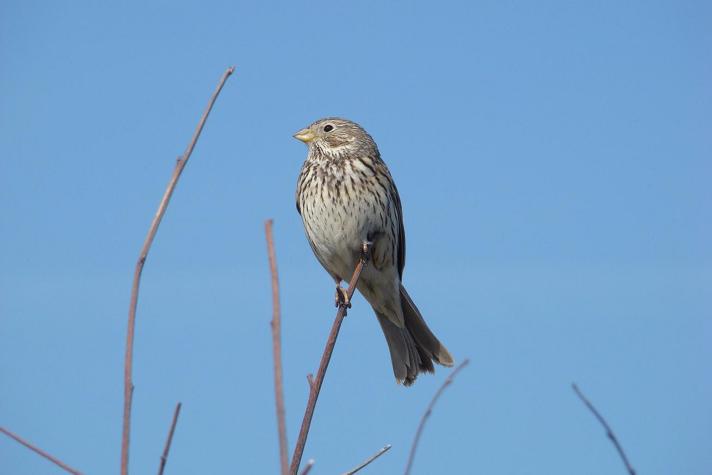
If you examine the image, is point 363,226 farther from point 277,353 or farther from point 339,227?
point 277,353

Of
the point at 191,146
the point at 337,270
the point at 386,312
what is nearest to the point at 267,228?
the point at 191,146

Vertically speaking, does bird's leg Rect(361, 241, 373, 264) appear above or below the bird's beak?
below

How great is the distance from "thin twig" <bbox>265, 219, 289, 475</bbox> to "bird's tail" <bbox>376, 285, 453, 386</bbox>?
16.0 feet

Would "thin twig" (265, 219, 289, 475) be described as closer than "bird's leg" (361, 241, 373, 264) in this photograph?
Yes

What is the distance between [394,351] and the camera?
22.8ft

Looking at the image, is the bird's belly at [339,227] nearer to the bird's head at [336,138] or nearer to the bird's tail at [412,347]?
the bird's head at [336,138]

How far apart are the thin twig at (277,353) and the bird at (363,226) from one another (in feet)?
12.2

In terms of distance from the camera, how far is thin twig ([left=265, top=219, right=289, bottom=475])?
6.19ft

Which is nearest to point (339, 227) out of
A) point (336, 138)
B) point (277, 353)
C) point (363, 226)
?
point (363, 226)

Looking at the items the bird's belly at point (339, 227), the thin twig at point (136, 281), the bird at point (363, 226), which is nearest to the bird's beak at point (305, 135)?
the bird at point (363, 226)

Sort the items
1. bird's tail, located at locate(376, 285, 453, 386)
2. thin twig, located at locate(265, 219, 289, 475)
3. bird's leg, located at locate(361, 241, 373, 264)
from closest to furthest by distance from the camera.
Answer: thin twig, located at locate(265, 219, 289, 475)
bird's leg, located at locate(361, 241, 373, 264)
bird's tail, located at locate(376, 285, 453, 386)

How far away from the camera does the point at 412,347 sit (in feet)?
22.8

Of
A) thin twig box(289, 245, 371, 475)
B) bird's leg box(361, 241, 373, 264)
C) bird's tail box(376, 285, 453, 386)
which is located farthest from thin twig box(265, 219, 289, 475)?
bird's tail box(376, 285, 453, 386)

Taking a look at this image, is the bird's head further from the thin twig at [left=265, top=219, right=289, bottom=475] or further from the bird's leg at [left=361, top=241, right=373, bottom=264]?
the thin twig at [left=265, top=219, right=289, bottom=475]
